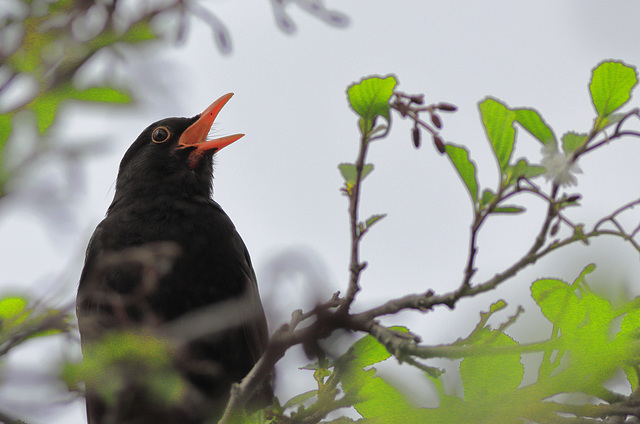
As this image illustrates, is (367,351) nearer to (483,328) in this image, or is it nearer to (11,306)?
(483,328)

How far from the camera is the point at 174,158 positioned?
3.96 metres

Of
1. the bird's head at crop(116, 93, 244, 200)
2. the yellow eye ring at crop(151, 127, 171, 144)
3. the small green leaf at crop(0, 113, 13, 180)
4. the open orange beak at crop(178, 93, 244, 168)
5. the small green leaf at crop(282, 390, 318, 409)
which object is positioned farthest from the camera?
the yellow eye ring at crop(151, 127, 171, 144)

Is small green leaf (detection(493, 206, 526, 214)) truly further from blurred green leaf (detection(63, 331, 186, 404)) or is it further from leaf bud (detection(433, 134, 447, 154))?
blurred green leaf (detection(63, 331, 186, 404))

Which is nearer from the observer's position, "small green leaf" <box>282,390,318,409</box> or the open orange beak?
"small green leaf" <box>282,390,318,409</box>

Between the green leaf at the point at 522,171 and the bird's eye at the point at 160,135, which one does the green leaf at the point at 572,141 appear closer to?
the green leaf at the point at 522,171

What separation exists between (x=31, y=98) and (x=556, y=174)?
3.14 feet

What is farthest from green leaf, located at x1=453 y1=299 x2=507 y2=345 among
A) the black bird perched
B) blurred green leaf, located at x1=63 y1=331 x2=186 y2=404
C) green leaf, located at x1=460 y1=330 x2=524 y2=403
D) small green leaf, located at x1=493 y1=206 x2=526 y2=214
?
the black bird perched

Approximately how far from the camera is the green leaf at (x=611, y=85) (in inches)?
51.7

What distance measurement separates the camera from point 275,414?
1936mm

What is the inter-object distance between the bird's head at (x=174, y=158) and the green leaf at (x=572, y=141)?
99.2 inches

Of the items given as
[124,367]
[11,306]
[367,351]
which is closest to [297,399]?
[367,351]

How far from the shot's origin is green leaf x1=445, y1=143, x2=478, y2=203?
1.32m

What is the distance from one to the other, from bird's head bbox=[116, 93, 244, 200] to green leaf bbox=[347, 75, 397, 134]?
2.30 metres

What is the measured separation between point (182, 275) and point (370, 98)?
1.96m
